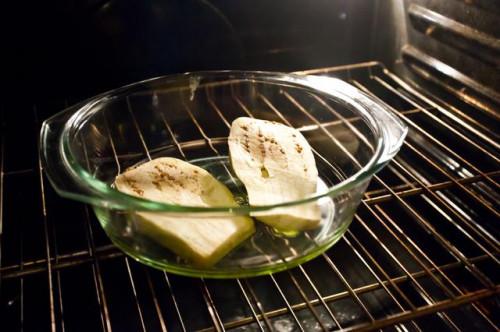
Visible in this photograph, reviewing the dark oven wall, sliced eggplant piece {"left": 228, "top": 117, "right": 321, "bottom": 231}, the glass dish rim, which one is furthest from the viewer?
the dark oven wall

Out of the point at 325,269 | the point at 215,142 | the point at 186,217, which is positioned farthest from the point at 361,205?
the point at 186,217

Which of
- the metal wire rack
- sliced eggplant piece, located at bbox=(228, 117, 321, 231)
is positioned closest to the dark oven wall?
the metal wire rack

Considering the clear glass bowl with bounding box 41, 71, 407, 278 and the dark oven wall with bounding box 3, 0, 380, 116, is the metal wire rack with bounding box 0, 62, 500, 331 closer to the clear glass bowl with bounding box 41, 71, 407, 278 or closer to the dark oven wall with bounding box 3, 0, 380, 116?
the clear glass bowl with bounding box 41, 71, 407, 278

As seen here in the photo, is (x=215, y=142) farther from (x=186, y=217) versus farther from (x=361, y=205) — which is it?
(x=186, y=217)

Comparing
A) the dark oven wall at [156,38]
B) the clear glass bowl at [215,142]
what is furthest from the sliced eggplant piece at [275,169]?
the dark oven wall at [156,38]

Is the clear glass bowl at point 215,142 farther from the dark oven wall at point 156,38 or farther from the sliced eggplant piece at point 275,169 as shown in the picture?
the dark oven wall at point 156,38
